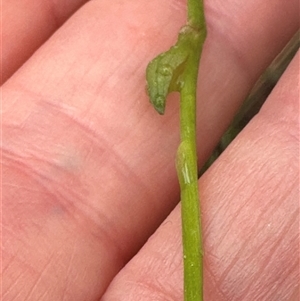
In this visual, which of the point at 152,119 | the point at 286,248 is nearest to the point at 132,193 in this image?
the point at 152,119

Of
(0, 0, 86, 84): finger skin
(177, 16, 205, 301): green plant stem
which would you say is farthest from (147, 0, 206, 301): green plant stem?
(0, 0, 86, 84): finger skin

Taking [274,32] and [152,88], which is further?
[274,32]

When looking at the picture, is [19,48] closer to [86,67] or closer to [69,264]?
[86,67]

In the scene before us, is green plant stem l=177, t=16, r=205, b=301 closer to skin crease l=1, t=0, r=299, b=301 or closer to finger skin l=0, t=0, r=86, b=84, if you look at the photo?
skin crease l=1, t=0, r=299, b=301

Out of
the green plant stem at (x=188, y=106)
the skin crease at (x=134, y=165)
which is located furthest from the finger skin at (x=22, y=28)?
the green plant stem at (x=188, y=106)

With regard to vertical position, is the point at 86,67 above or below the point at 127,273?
above

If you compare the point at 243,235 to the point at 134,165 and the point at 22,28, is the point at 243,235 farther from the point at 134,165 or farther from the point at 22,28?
the point at 22,28
